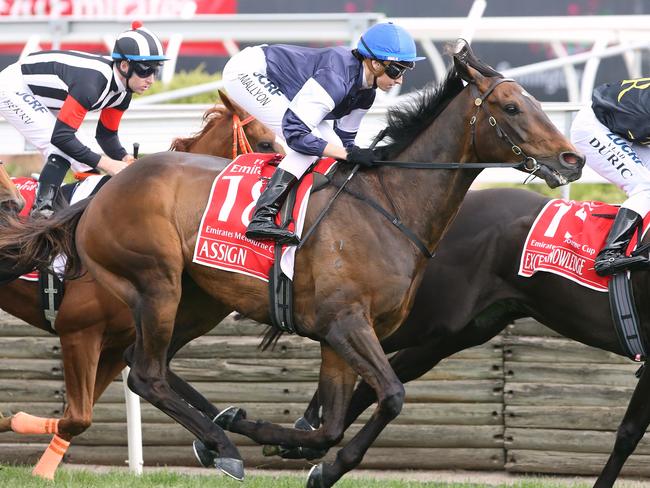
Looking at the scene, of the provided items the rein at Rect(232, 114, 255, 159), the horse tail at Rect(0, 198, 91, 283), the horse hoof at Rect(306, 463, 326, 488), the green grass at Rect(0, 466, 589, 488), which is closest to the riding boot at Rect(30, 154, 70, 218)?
the horse tail at Rect(0, 198, 91, 283)

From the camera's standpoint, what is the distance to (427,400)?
689cm

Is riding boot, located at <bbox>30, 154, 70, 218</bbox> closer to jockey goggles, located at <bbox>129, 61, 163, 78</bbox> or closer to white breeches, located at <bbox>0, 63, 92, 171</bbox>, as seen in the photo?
white breeches, located at <bbox>0, 63, 92, 171</bbox>

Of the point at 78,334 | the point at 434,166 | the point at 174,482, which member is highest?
the point at 434,166

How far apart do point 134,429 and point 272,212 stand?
191 centimetres

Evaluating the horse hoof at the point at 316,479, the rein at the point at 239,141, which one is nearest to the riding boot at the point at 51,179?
the rein at the point at 239,141

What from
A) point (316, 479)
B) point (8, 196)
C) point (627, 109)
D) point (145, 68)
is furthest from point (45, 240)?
point (627, 109)

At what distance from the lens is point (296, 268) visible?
5211 millimetres

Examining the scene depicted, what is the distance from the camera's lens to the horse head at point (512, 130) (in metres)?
5.01

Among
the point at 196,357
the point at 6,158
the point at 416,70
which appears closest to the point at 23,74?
the point at 196,357

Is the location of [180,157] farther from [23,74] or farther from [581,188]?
[581,188]

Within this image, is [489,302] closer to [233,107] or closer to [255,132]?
[255,132]

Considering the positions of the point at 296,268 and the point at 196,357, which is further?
the point at 196,357

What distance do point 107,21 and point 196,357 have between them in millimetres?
2859

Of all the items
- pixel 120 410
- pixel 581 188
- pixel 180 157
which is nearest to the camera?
pixel 180 157
